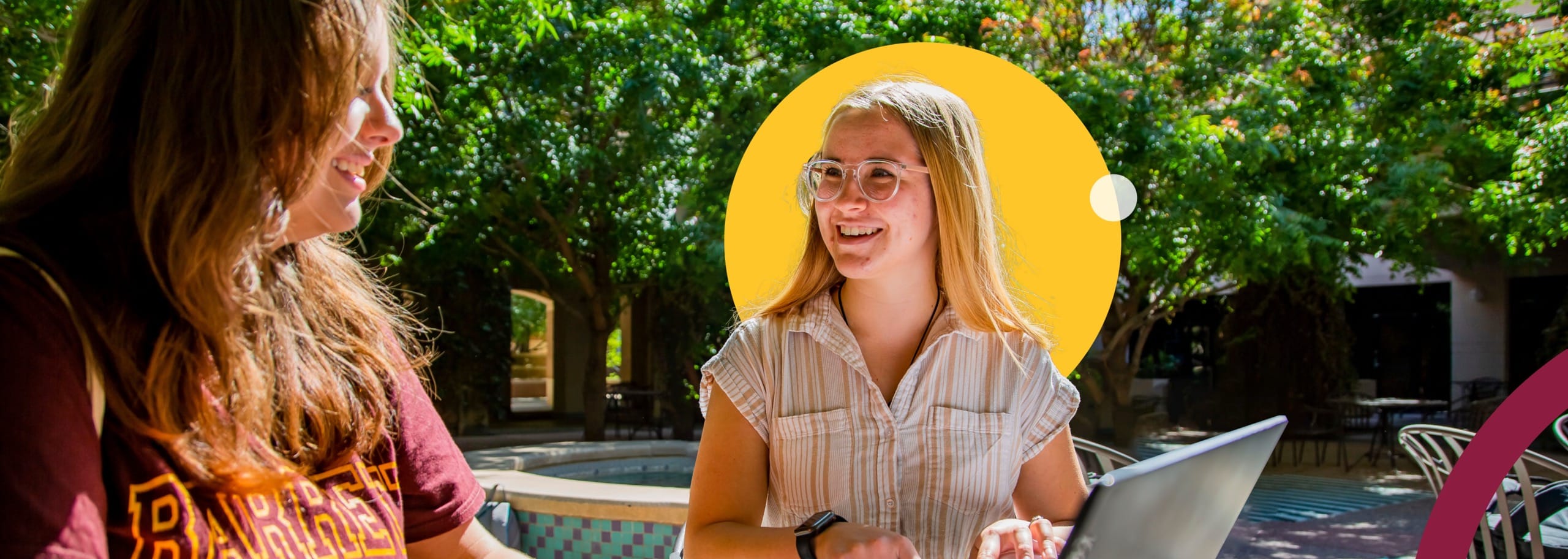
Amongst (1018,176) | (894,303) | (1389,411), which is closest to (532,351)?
(1389,411)

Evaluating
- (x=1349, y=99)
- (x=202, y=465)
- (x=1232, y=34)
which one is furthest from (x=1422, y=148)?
(x=202, y=465)

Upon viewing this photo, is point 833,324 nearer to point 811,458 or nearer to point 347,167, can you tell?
point 811,458

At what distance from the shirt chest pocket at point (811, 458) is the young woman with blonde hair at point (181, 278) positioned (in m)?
0.66

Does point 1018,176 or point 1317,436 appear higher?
point 1018,176

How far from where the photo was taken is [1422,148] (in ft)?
24.9

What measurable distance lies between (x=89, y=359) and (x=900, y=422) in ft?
3.33

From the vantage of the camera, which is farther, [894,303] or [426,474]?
[894,303]

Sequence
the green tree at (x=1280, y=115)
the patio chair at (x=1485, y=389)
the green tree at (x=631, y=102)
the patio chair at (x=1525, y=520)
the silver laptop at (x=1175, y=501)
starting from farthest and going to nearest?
the patio chair at (x=1485, y=389) → the green tree at (x=631, y=102) → the green tree at (x=1280, y=115) → the patio chair at (x=1525, y=520) → the silver laptop at (x=1175, y=501)

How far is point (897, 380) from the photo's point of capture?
5.05 ft

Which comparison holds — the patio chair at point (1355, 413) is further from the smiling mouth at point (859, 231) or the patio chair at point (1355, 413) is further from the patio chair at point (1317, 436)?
the smiling mouth at point (859, 231)

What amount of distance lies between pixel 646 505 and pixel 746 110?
3.67 m

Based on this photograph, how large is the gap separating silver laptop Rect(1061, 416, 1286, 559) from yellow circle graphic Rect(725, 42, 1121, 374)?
59 cm

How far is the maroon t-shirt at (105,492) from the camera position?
2.00 ft

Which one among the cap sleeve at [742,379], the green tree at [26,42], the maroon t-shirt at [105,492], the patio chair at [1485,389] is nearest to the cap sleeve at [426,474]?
the maroon t-shirt at [105,492]
